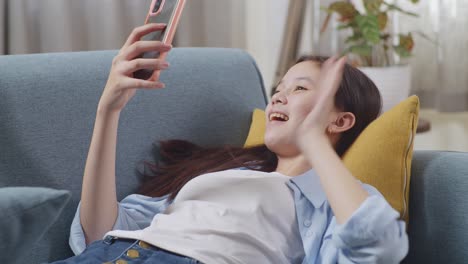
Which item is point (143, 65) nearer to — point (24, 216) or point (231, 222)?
point (231, 222)

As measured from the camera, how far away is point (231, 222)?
122 centimetres

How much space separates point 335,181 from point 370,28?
2.27 meters

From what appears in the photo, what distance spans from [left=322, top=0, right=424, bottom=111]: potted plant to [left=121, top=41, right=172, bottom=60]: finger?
7.03ft

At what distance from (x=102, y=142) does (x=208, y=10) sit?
7.41 ft

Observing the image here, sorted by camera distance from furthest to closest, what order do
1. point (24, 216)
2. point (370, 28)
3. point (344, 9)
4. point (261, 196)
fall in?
point (344, 9), point (370, 28), point (261, 196), point (24, 216)

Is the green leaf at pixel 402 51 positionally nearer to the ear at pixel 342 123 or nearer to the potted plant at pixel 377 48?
the potted plant at pixel 377 48

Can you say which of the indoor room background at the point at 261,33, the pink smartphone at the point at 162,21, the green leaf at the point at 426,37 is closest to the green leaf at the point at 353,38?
the indoor room background at the point at 261,33

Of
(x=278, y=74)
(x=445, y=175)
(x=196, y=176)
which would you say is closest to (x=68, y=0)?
(x=278, y=74)

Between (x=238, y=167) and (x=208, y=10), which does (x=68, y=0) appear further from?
(x=238, y=167)

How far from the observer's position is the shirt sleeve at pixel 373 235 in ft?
3.28

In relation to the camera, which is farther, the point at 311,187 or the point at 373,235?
the point at 311,187

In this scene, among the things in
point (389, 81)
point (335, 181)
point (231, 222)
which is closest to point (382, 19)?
point (389, 81)

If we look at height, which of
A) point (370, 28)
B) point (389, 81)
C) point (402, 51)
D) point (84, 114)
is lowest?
point (389, 81)

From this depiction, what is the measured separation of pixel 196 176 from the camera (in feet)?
4.64
